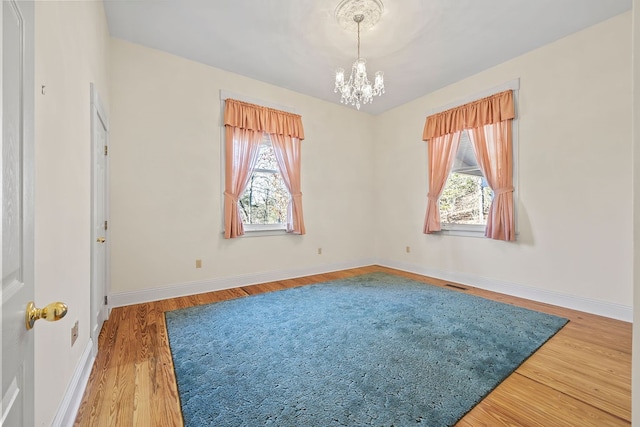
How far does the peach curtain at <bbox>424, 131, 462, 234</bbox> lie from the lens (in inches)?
159

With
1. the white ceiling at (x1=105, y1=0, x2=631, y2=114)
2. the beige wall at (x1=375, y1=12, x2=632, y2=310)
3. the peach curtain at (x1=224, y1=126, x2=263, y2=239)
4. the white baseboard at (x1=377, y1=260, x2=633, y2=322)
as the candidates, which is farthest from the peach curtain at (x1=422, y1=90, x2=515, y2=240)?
the peach curtain at (x1=224, y1=126, x2=263, y2=239)

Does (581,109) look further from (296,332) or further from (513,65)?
(296,332)

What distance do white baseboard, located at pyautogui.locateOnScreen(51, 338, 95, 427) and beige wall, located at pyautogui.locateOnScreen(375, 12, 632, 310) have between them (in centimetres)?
421

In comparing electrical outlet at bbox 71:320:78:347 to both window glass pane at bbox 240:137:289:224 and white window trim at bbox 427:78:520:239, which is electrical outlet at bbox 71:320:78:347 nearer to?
window glass pane at bbox 240:137:289:224

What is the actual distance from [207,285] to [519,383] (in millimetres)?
3283

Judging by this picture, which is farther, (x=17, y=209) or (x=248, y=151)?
(x=248, y=151)

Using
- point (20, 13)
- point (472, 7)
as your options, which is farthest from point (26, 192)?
point (472, 7)

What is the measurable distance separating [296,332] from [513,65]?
13.4 feet

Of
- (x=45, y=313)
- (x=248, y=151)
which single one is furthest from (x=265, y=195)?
(x=45, y=313)

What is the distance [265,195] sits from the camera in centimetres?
411

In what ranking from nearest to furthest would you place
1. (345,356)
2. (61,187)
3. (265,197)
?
(61,187) < (345,356) < (265,197)

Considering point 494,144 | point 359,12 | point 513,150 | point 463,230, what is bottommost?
point 463,230

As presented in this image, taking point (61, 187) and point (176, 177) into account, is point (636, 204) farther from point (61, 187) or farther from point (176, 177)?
point (176, 177)

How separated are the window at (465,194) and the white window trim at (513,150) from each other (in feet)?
0.05
